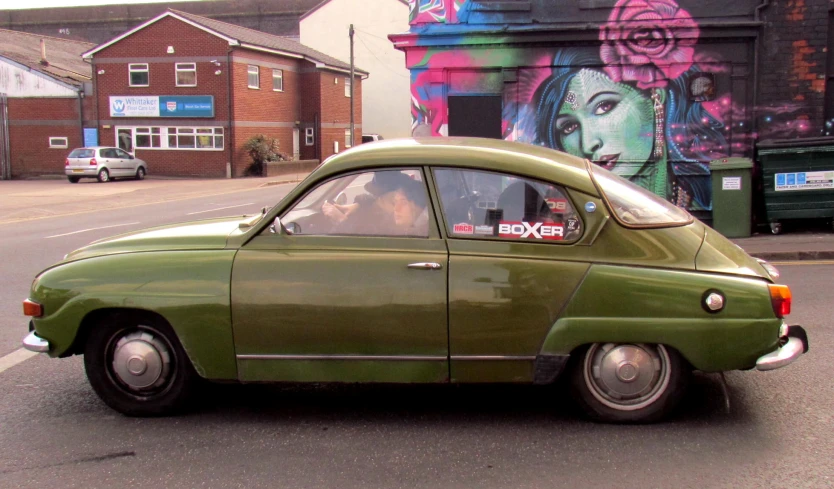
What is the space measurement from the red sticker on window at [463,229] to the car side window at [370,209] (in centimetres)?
16

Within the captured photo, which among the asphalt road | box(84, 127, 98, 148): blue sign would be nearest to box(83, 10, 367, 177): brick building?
box(84, 127, 98, 148): blue sign

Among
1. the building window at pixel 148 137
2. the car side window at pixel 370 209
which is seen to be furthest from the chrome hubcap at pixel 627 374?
the building window at pixel 148 137

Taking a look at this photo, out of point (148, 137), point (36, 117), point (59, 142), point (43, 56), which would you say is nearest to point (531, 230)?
point (148, 137)

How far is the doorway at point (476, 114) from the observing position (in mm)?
13844

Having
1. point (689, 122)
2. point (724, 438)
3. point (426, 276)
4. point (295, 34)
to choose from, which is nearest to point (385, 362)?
point (426, 276)

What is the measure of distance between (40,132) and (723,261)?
1647 inches

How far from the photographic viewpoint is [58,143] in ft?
132

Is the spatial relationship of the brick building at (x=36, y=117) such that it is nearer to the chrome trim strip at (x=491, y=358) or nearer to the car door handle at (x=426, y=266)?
the car door handle at (x=426, y=266)

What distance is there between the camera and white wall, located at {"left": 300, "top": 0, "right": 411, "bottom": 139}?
5538 cm

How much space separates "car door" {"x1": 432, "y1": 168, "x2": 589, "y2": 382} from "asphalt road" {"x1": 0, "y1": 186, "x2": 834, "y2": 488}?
0.45 m

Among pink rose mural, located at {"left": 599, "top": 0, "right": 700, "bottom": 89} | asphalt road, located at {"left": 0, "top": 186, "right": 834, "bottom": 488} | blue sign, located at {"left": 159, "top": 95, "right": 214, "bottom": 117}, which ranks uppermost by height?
blue sign, located at {"left": 159, "top": 95, "right": 214, "bottom": 117}

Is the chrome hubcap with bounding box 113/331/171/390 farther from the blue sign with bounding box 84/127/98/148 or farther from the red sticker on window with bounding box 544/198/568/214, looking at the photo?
the blue sign with bounding box 84/127/98/148

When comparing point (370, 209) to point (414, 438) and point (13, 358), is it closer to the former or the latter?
point (414, 438)

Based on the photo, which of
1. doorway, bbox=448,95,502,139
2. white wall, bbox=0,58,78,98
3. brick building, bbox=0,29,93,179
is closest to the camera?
doorway, bbox=448,95,502,139
